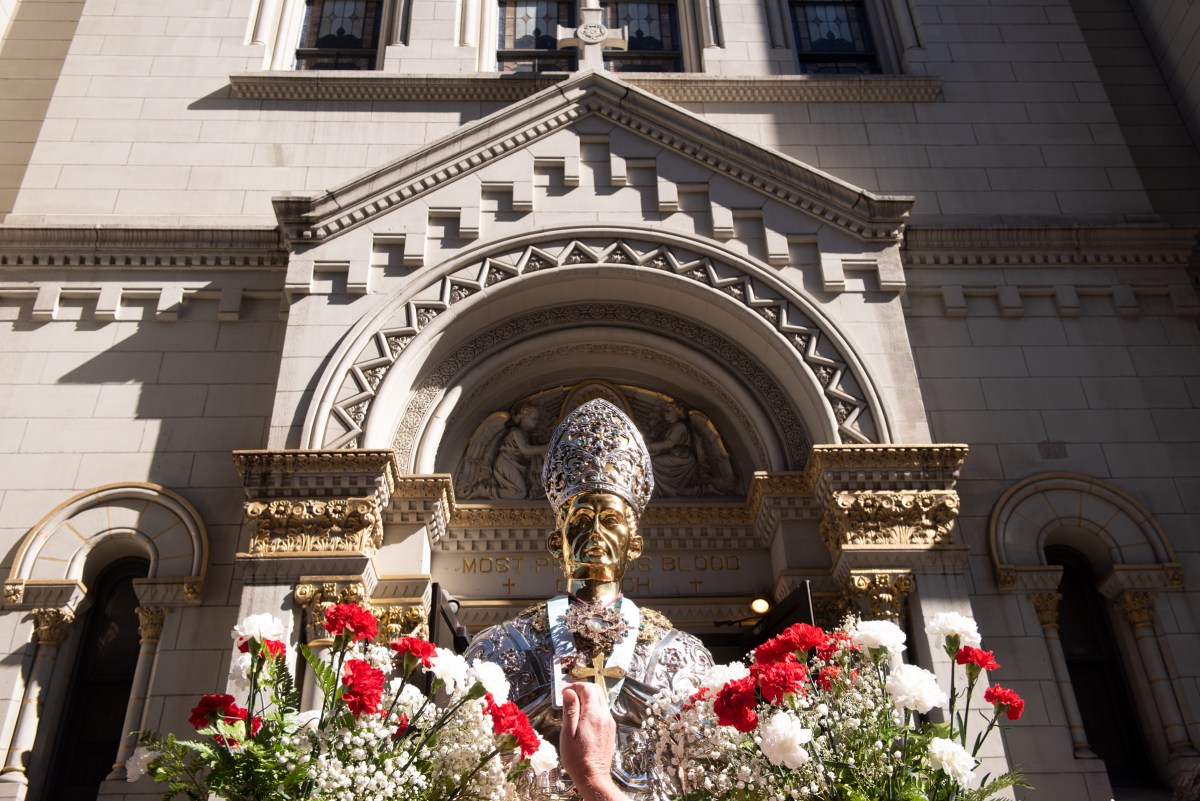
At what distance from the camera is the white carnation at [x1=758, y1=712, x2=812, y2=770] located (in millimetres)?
4703

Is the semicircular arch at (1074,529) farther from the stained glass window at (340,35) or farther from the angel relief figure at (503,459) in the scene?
the stained glass window at (340,35)

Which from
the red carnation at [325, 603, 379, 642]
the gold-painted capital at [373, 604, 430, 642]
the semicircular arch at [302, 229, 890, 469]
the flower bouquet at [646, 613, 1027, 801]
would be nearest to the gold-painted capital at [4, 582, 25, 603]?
the semicircular arch at [302, 229, 890, 469]

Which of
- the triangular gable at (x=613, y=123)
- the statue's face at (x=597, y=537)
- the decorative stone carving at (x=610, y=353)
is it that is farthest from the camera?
the triangular gable at (x=613, y=123)

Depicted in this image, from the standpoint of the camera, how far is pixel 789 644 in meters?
5.20

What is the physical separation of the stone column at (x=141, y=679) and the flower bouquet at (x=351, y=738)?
458 centimetres

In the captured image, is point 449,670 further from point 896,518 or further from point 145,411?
point 145,411

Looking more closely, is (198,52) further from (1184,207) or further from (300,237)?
(1184,207)

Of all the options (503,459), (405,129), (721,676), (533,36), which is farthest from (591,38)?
(721,676)

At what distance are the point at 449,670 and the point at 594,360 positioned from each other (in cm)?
727

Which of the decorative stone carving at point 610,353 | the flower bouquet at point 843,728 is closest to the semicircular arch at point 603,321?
the decorative stone carving at point 610,353

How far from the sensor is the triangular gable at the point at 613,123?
11.6 metres

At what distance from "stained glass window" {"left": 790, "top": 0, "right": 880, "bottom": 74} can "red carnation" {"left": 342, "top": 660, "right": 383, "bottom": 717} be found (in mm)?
13336

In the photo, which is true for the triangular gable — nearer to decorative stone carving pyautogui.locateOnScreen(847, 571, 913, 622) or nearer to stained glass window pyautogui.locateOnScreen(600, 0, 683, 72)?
stained glass window pyautogui.locateOnScreen(600, 0, 683, 72)

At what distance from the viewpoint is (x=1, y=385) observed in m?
11.2
